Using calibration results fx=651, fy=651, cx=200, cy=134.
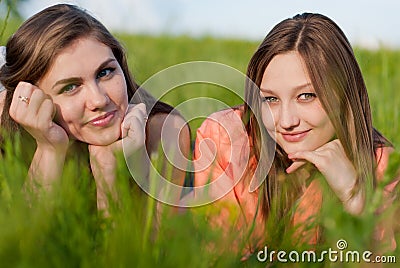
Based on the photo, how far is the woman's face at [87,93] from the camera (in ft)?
5.59

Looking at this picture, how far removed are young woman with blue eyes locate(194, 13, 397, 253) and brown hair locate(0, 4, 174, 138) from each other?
0.94 feet

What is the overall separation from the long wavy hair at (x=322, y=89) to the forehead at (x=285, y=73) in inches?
0.6

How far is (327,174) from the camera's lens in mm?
1671

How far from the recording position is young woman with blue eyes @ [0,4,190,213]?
1687 mm

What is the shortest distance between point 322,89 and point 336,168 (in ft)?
0.72

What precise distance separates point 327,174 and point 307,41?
388 millimetres

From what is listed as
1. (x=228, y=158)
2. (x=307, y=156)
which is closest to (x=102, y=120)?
(x=228, y=158)

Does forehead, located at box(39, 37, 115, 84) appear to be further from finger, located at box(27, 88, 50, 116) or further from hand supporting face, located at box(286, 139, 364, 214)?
hand supporting face, located at box(286, 139, 364, 214)

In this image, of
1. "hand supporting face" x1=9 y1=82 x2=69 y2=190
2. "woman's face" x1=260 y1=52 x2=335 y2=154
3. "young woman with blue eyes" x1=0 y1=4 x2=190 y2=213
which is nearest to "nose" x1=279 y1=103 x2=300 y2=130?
"woman's face" x1=260 y1=52 x2=335 y2=154

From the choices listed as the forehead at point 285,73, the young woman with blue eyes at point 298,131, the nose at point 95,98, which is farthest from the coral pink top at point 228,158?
the nose at point 95,98

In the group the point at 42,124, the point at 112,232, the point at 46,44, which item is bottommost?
the point at 112,232

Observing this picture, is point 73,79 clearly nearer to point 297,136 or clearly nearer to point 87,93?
point 87,93

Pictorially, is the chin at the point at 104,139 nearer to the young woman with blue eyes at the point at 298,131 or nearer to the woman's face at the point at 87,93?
the woman's face at the point at 87,93

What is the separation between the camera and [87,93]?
66.8 inches
